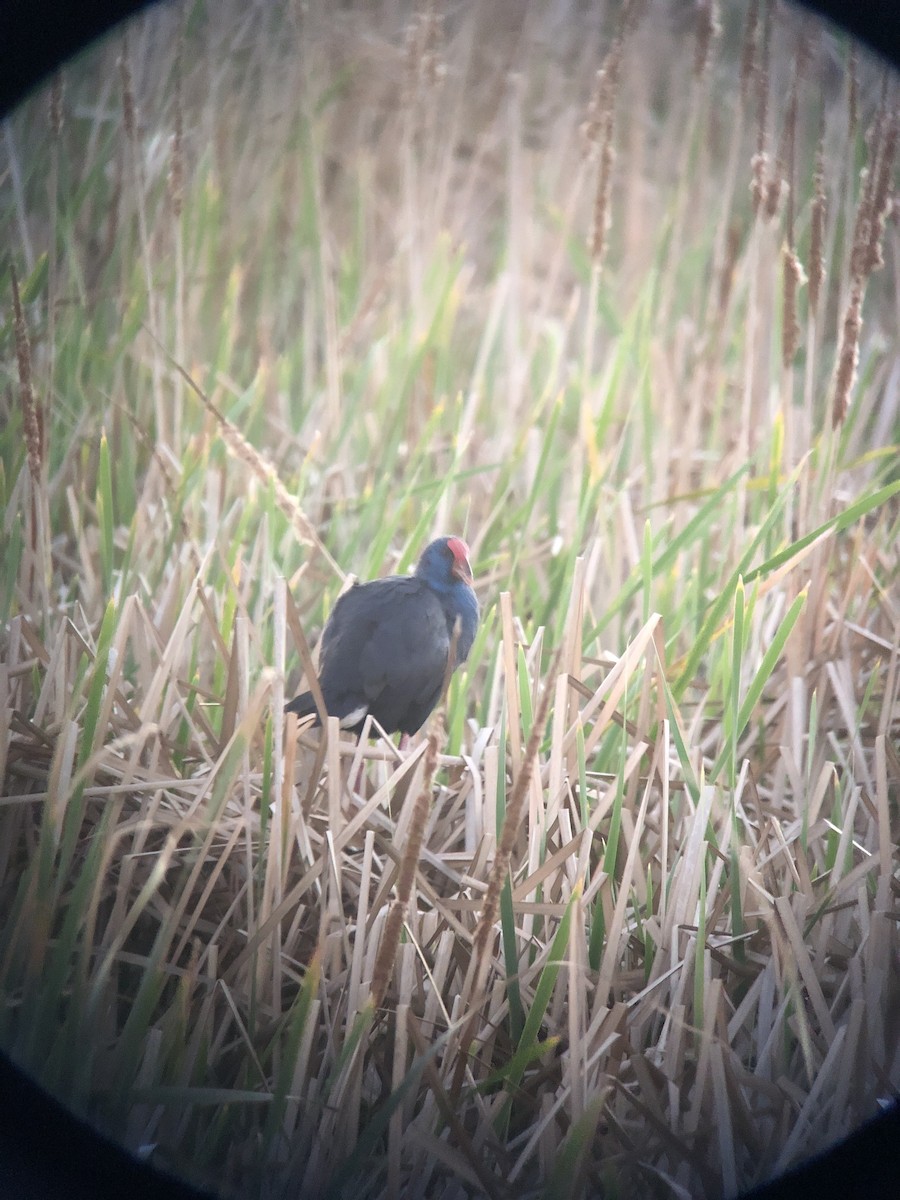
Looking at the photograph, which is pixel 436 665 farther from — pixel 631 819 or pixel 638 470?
pixel 638 470

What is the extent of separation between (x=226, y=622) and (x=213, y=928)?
0.40 meters

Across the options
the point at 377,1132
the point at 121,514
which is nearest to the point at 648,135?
the point at 121,514

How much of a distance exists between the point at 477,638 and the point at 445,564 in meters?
0.14

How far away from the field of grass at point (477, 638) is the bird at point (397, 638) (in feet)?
0.20

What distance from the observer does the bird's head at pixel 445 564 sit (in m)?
1.43

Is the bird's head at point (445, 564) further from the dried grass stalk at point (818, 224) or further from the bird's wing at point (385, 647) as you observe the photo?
the dried grass stalk at point (818, 224)

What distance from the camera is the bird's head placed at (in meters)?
1.43

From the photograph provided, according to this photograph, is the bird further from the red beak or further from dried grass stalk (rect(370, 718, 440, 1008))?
dried grass stalk (rect(370, 718, 440, 1008))

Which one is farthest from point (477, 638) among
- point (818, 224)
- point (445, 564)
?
point (818, 224)

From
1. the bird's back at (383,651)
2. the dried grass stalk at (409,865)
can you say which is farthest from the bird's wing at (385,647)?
the dried grass stalk at (409,865)

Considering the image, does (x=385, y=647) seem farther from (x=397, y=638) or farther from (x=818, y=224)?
(x=818, y=224)

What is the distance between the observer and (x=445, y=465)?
6.58ft

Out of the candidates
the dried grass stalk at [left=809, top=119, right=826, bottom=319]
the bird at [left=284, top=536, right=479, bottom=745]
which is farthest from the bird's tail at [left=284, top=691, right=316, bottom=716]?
the dried grass stalk at [left=809, top=119, right=826, bottom=319]

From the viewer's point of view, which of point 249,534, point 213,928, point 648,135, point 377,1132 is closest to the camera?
point 377,1132
